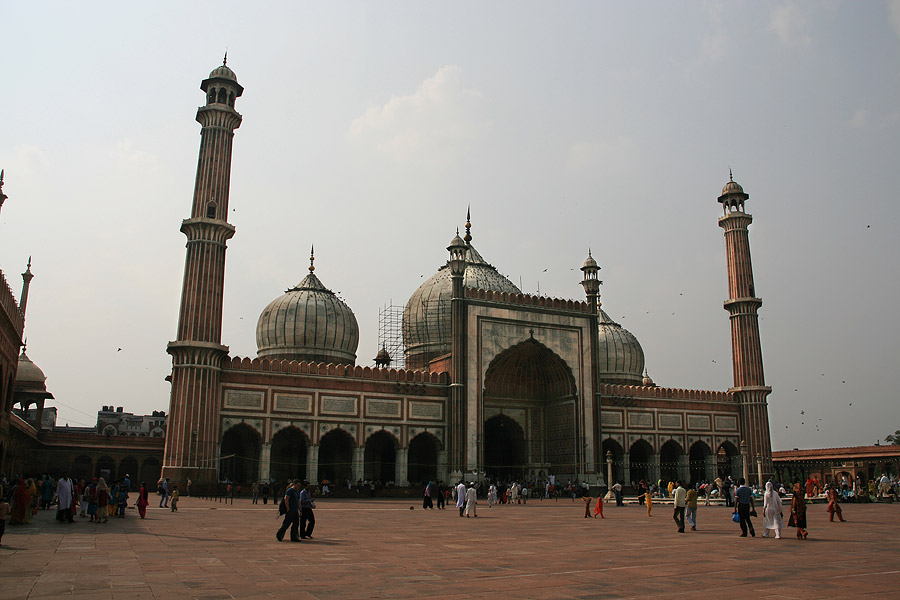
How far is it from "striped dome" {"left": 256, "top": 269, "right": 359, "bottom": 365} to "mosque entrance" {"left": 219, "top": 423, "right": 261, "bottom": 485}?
512 cm

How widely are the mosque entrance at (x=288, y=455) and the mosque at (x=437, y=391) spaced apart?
0.06m

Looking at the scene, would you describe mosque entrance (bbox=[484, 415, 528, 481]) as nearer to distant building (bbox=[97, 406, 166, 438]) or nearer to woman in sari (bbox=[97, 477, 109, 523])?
woman in sari (bbox=[97, 477, 109, 523])

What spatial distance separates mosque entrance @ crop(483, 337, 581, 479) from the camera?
32.9 m

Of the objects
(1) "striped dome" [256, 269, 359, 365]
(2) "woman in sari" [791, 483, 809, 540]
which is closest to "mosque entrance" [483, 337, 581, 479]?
(1) "striped dome" [256, 269, 359, 365]

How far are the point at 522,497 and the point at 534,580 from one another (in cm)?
2195

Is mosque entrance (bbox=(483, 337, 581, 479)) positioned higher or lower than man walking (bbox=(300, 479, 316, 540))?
higher

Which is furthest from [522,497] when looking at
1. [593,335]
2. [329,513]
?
[329,513]

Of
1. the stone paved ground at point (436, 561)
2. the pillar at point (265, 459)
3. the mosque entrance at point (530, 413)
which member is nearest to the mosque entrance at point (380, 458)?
the mosque entrance at point (530, 413)

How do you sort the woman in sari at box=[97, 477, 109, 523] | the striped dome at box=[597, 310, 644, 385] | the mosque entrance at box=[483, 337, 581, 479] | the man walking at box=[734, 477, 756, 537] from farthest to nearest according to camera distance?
1. the striped dome at box=[597, 310, 644, 385]
2. the mosque entrance at box=[483, 337, 581, 479]
3. the woman in sari at box=[97, 477, 109, 523]
4. the man walking at box=[734, 477, 756, 537]

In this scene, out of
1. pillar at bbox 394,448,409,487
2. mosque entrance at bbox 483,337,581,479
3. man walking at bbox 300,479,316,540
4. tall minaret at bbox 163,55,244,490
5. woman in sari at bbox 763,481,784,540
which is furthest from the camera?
mosque entrance at bbox 483,337,581,479

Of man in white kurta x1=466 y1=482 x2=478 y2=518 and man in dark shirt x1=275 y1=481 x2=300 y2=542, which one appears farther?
man in white kurta x1=466 y1=482 x2=478 y2=518

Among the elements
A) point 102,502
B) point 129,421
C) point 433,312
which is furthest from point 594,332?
point 129,421

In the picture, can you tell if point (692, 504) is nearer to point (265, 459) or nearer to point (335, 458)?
point (265, 459)

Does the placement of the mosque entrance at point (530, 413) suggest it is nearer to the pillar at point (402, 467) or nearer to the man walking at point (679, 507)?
the pillar at point (402, 467)
